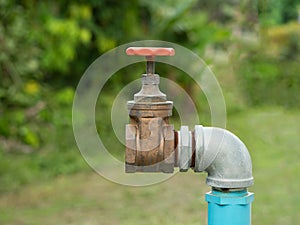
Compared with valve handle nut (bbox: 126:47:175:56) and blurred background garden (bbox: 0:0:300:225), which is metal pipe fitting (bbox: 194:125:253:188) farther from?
blurred background garden (bbox: 0:0:300:225)

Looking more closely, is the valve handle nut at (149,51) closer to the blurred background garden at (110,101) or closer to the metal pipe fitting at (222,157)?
the metal pipe fitting at (222,157)

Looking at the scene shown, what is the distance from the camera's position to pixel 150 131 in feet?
5.89

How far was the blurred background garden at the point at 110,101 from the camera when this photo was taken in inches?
162

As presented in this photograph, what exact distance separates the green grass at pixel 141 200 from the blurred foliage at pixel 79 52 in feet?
1.22

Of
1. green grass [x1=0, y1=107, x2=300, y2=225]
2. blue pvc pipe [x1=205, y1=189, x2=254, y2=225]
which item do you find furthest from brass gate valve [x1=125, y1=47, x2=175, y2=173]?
→ green grass [x1=0, y1=107, x2=300, y2=225]

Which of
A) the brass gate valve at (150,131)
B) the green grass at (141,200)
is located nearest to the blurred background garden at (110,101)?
the green grass at (141,200)

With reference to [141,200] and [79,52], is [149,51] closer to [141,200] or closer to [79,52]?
[141,200]

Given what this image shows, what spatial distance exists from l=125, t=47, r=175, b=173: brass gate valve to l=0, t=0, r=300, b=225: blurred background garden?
6.66ft

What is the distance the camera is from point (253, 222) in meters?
3.71

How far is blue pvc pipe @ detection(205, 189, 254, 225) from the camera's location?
182cm

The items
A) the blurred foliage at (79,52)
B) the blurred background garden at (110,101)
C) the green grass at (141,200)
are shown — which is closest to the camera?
the green grass at (141,200)

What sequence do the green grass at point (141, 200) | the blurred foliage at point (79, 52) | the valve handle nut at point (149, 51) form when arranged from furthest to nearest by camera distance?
the blurred foliage at point (79, 52), the green grass at point (141, 200), the valve handle nut at point (149, 51)

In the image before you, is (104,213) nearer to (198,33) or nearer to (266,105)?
(198,33)

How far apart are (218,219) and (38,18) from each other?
407 centimetres
